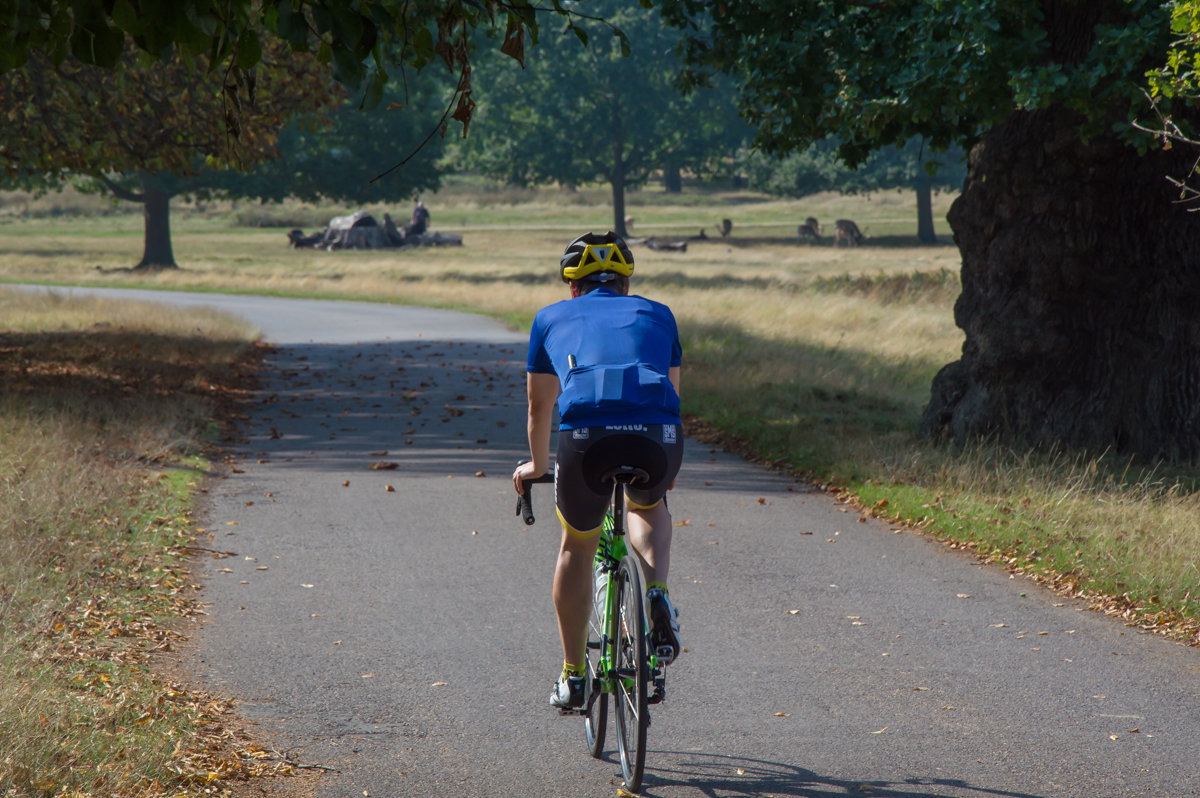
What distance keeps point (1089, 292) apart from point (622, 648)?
7045mm

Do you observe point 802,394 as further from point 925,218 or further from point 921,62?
point 925,218

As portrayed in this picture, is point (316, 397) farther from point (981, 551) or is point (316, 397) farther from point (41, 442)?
point (981, 551)

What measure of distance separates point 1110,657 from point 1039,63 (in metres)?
5.48

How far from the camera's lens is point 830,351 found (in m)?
18.2

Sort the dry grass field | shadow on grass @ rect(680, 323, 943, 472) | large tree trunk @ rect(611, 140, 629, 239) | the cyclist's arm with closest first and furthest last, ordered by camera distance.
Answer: the cyclist's arm, the dry grass field, shadow on grass @ rect(680, 323, 943, 472), large tree trunk @ rect(611, 140, 629, 239)

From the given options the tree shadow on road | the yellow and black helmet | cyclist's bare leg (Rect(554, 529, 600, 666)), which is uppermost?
the yellow and black helmet

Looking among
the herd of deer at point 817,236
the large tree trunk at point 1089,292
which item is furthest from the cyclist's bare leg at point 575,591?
the herd of deer at point 817,236

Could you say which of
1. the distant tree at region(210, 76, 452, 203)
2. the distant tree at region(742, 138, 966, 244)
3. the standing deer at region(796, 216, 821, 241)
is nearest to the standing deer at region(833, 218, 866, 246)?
the distant tree at region(742, 138, 966, 244)

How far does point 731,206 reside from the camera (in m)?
86.1

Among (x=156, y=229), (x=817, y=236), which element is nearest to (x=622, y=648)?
(x=156, y=229)

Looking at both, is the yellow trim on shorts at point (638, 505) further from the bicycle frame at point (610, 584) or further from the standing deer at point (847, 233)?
the standing deer at point (847, 233)

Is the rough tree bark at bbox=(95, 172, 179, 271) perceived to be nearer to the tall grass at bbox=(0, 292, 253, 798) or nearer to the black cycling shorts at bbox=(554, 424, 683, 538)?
the tall grass at bbox=(0, 292, 253, 798)

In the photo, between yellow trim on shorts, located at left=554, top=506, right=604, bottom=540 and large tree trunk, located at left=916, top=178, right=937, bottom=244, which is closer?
yellow trim on shorts, located at left=554, top=506, right=604, bottom=540

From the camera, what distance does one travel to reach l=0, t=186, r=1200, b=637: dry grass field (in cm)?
722
